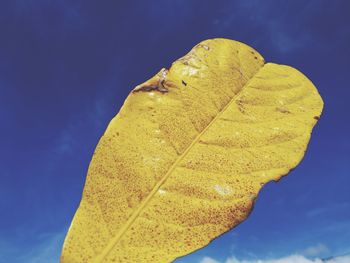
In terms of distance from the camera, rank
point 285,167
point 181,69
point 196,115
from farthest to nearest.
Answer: point 181,69 < point 196,115 < point 285,167

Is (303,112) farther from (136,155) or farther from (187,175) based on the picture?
(136,155)

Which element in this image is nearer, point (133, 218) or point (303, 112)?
point (133, 218)

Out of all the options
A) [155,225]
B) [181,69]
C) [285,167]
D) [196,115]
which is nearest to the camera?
[155,225]

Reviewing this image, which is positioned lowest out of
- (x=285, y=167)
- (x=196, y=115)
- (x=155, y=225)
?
(x=155, y=225)

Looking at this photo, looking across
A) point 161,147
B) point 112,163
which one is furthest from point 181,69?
point 112,163

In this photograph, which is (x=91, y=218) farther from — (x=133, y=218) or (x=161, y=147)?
(x=161, y=147)

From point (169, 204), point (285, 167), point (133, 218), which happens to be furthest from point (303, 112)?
point (133, 218)

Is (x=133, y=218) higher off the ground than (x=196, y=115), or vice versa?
(x=196, y=115)

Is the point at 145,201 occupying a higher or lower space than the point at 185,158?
lower
